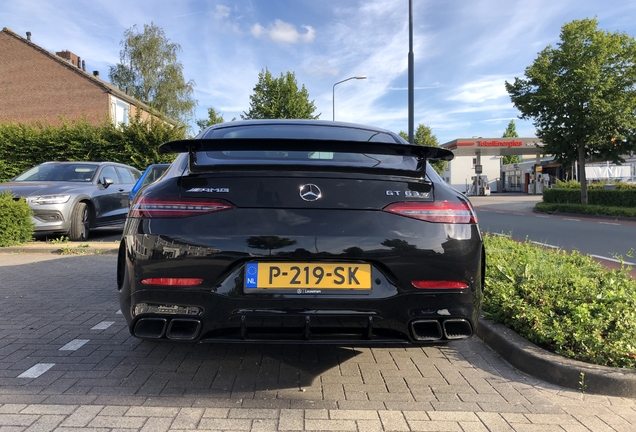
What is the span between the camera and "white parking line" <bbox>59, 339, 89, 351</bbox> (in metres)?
3.41

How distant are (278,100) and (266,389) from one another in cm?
3306

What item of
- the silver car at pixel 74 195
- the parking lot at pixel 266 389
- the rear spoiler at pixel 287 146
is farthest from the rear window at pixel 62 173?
the rear spoiler at pixel 287 146

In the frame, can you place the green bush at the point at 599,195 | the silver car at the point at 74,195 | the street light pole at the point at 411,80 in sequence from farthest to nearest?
the green bush at the point at 599,195 → the street light pole at the point at 411,80 → the silver car at the point at 74,195

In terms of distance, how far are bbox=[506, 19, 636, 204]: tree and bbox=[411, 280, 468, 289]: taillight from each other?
19.8 metres

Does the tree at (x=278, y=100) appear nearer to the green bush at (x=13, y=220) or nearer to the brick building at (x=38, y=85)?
the brick building at (x=38, y=85)

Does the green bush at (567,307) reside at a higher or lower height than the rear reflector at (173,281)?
lower

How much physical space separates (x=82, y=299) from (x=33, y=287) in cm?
103

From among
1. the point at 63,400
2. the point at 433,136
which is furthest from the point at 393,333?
the point at 433,136

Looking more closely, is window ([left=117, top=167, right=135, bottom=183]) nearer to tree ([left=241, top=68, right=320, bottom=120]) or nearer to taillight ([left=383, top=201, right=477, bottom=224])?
taillight ([left=383, top=201, right=477, bottom=224])

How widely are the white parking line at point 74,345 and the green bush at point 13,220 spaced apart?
5.73 meters

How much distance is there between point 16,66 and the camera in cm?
3578

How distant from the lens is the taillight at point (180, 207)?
7.91 feet

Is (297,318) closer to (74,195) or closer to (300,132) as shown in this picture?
(300,132)

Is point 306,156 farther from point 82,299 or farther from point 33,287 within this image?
point 33,287
